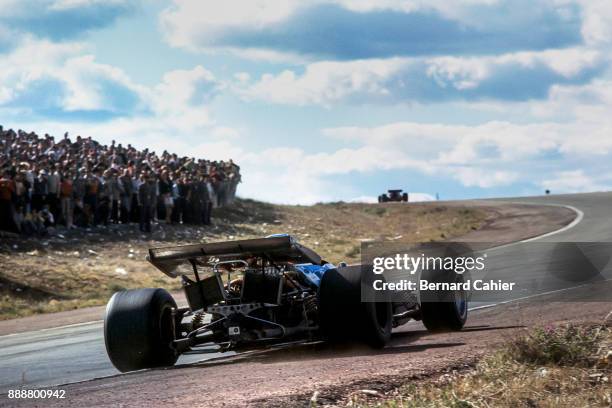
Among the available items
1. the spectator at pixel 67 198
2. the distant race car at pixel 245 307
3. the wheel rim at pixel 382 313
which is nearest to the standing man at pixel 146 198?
the spectator at pixel 67 198

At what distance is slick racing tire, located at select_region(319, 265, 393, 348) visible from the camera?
11.7 m

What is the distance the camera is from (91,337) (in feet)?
56.7

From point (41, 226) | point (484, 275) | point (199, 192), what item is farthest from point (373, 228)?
point (484, 275)

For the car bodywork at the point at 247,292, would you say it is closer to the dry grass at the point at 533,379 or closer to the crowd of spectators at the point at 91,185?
the dry grass at the point at 533,379

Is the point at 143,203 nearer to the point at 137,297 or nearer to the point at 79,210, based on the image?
the point at 79,210

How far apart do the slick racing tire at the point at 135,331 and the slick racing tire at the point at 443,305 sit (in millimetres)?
3746

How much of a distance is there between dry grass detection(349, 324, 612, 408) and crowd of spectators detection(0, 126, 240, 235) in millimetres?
20009

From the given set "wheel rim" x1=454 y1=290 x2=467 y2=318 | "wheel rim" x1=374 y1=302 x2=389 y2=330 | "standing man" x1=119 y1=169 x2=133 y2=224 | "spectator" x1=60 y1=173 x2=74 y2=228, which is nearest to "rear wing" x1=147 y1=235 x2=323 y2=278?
"wheel rim" x1=374 y1=302 x2=389 y2=330

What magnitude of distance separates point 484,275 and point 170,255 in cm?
1301

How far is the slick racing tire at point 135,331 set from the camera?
1180cm

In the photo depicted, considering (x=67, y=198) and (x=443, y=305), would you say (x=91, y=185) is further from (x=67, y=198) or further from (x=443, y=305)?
(x=443, y=305)

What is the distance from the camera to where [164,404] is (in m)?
8.52

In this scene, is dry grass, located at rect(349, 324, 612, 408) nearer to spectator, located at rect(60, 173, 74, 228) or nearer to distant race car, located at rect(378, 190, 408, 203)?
spectator, located at rect(60, 173, 74, 228)

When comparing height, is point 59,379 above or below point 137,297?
below
